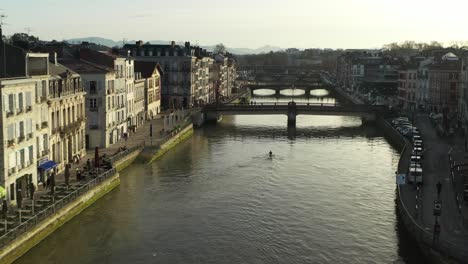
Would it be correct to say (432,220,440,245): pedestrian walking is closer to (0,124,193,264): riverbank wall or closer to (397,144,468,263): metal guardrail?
(397,144,468,263): metal guardrail

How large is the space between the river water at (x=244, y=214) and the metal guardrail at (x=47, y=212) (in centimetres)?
135

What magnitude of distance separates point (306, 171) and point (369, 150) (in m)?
18.2

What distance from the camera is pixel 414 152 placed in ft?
198

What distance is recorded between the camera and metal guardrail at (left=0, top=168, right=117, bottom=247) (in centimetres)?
3209

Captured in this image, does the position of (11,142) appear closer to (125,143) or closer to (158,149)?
(158,149)

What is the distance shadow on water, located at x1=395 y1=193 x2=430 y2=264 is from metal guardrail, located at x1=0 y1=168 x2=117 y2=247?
20.3 metres

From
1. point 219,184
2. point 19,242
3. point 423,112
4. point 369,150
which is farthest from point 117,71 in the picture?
point 423,112

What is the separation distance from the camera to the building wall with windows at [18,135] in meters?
38.2

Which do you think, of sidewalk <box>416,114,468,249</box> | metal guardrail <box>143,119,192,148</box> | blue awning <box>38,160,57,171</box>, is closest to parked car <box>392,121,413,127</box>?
sidewalk <box>416,114,468,249</box>

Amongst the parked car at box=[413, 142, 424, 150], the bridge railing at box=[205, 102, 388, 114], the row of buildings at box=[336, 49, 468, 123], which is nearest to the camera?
the parked car at box=[413, 142, 424, 150]

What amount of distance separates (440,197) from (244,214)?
1321 centimetres

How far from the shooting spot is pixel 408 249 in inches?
1443

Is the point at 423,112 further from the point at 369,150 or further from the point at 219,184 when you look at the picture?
the point at 219,184

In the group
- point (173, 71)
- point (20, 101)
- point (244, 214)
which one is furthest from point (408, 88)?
point (20, 101)
